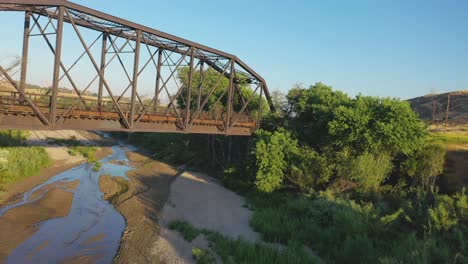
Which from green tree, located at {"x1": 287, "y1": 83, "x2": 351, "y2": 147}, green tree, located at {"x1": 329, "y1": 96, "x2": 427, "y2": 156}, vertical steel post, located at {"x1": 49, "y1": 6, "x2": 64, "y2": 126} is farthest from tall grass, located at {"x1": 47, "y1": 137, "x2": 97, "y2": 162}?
green tree, located at {"x1": 329, "y1": 96, "x2": 427, "y2": 156}

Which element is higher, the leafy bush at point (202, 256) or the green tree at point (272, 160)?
the green tree at point (272, 160)

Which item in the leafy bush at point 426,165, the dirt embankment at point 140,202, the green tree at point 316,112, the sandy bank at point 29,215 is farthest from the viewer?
the green tree at point 316,112

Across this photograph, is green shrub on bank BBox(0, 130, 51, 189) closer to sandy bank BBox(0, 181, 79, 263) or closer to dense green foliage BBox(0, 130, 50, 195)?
dense green foliage BBox(0, 130, 50, 195)

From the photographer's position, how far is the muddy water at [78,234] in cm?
1516

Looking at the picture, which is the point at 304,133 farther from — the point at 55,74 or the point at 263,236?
the point at 55,74

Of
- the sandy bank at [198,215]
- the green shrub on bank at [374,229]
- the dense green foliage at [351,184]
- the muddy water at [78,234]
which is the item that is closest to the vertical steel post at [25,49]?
the muddy water at [78,234]

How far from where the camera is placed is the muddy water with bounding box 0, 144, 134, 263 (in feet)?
49.7

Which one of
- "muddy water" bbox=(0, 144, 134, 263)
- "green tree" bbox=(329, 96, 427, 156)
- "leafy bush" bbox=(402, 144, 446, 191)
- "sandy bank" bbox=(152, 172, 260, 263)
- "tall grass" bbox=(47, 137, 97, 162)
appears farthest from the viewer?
"tall grass" bbox=(47, 137, 97, 162)

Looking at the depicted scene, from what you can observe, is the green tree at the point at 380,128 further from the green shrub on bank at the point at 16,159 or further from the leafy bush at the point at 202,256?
the green shrub on bank at the point at 16,159

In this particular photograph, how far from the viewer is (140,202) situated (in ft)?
81.4

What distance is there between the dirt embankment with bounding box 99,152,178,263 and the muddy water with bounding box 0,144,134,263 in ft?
1.83

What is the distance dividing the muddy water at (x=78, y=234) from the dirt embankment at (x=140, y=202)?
558mm

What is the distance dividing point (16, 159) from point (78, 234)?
14355mm

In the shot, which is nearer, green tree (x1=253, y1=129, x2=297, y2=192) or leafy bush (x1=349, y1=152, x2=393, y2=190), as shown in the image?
leafy bush (x1=349, y1=152, x2=393, y2=190)
